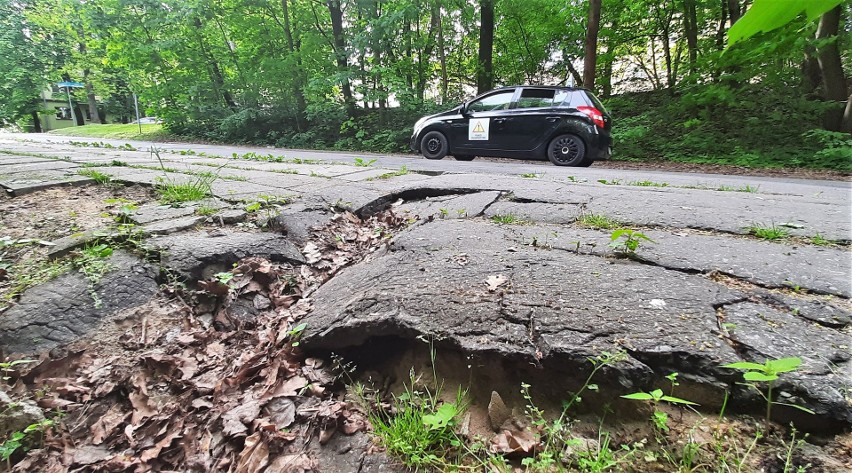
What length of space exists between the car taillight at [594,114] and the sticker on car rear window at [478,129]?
1.81 meters

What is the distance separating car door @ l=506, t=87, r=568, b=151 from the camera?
772 centimetres

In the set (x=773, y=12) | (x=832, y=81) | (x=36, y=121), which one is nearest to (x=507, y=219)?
(x=773, y=12)

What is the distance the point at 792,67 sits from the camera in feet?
32.3

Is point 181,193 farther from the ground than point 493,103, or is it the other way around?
point 493,103

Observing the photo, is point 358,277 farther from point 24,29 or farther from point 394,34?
point 24,29

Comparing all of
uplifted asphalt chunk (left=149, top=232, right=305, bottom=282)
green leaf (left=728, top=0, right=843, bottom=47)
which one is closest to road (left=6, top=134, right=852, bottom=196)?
uplifted asphalt chunk (left=149, top=232, right=305, bottom=282)

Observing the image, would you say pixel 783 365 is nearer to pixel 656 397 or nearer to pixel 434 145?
pixel 656 397

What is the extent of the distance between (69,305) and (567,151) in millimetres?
7609

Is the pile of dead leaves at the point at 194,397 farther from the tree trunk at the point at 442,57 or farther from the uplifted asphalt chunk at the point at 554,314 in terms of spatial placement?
the tree trunk at the point at 442,57

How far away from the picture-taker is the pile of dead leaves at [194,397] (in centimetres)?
118

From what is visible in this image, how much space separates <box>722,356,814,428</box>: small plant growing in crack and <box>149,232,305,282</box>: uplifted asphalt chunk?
6.23ft

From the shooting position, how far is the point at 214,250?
200cm

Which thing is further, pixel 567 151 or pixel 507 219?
pixel 567 151

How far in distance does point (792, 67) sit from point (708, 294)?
1231 centimetres
